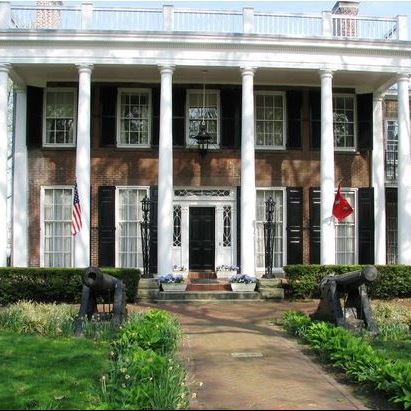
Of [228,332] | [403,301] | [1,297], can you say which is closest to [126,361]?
[228,332]

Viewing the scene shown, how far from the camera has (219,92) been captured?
71.3 feet

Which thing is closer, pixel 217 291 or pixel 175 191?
pixel 217 291

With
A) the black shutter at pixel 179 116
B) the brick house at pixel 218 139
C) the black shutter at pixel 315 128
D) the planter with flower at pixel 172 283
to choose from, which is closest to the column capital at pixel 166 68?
the brick house at pixel 218 139

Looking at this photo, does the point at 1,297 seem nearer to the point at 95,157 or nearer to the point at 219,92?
the point at 95,157

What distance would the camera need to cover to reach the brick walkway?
6.37m

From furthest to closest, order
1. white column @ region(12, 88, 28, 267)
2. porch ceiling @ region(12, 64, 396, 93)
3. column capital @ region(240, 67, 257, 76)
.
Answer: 1. white column @ region(12, 88, 28, 267)
2. porch ceiling @ region(12, 64, 396, 93)
3. column capital @ region(240, 67, 257, 76)

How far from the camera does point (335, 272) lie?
18.1 meters

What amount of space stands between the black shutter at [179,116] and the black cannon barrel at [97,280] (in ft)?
35.3

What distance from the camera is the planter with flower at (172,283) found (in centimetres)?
1795

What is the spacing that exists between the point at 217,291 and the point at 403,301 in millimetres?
5320

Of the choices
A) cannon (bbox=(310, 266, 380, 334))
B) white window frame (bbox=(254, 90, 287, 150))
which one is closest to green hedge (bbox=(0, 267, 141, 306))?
cannon (bbox=(310, 266, 380, 334))

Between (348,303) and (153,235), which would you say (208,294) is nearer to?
(153,235)

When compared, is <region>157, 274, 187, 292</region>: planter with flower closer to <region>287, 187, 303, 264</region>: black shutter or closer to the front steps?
the front steps

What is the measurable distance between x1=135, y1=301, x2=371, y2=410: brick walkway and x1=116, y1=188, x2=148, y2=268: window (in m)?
7.92
